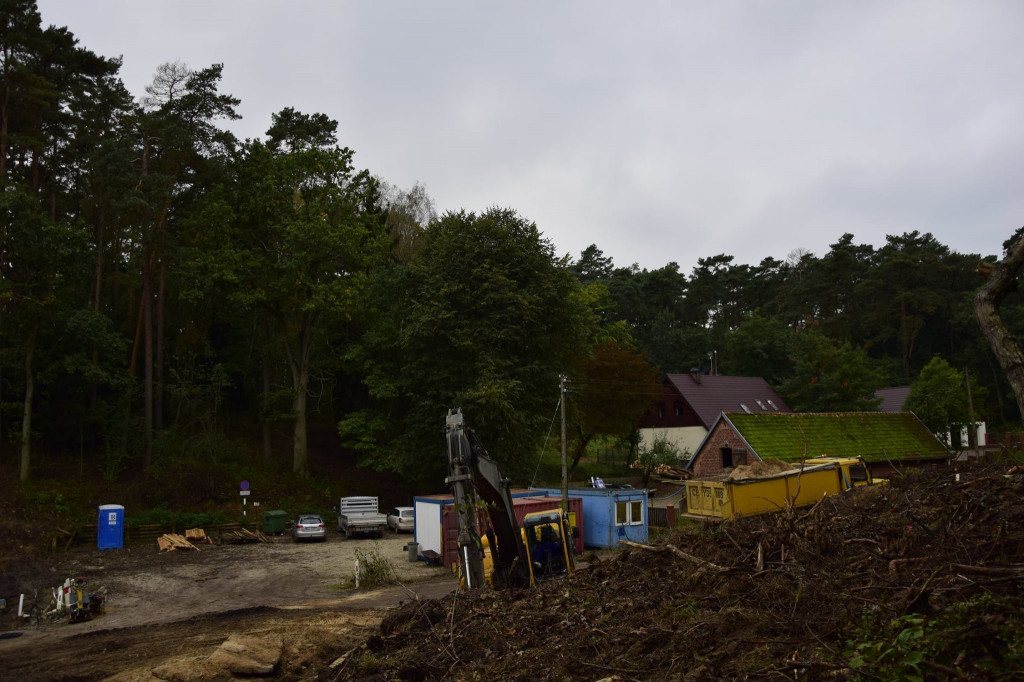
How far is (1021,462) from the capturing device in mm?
10445

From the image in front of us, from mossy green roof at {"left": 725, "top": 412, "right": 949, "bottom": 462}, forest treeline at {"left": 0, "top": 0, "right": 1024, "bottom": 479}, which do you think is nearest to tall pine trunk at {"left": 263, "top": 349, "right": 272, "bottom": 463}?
forest treeline at {"left": 0, "top": 0, "right": 1024, "bottom": 479}

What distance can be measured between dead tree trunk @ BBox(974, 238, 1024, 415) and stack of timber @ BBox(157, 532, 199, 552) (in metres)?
27.4

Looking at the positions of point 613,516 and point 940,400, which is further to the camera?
point 940,400

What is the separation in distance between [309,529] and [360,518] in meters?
2.10

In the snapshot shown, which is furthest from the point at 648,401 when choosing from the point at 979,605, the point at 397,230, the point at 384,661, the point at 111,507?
the point at 979,605

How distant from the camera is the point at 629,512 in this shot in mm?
26344

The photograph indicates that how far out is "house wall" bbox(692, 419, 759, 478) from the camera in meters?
33.4

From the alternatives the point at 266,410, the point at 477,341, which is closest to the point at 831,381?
the point at 477,341

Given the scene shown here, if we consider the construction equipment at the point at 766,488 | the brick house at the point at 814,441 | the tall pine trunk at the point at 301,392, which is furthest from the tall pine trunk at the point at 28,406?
the brick house at the point at 814,441

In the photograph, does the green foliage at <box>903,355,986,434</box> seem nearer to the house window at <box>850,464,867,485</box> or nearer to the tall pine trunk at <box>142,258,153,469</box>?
the house window at <box>850,464,867,485</box>

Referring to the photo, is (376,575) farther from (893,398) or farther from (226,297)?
(893,398)

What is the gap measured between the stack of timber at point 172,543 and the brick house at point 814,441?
22314mm

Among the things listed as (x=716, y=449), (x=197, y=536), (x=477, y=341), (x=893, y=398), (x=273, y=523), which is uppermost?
(x=477, y=341)

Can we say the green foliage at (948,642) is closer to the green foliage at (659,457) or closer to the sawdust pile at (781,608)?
the sawdust pile at (781,608)
